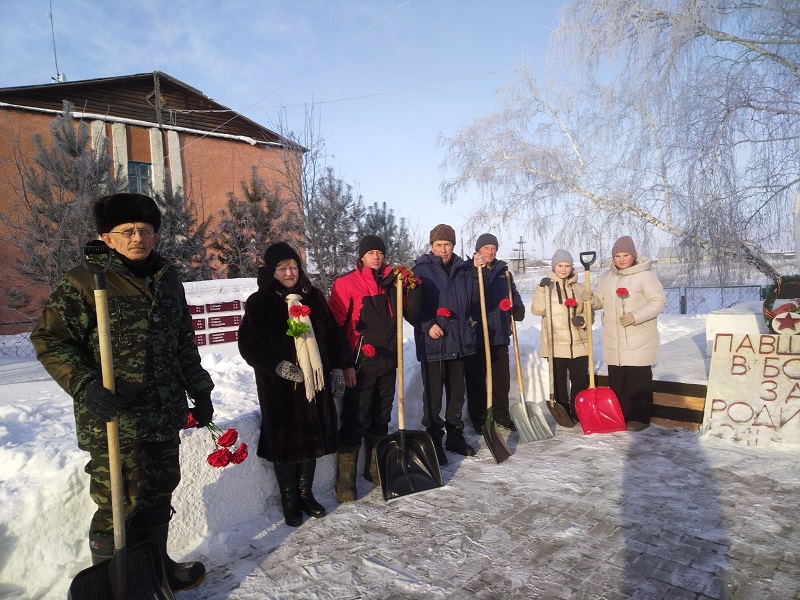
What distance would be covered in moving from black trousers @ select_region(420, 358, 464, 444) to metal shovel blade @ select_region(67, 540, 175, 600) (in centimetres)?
250

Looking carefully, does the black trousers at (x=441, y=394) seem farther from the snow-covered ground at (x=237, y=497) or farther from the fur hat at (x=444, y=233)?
the fur hat at (x=444, y=233)

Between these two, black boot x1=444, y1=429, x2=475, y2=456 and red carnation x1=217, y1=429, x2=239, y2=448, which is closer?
red carnation x1=217, y1=429, x2=239, y2=448

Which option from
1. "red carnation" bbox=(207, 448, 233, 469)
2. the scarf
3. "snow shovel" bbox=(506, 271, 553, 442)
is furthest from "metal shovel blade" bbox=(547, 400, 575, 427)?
"red carnation" bbox=(207, 448, 233, 469)

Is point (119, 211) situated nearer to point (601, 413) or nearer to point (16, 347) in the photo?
point (601, 413)

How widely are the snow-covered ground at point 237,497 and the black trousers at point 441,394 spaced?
0.35 m

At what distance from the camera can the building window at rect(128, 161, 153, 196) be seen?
17578 millimetres

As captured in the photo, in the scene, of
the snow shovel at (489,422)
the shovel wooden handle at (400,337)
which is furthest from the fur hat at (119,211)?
the snow shovel at (489,422)

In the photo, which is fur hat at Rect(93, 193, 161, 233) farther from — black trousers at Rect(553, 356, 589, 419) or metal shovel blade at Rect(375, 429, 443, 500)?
black trousers at Rect(553, 356, 589, 419)

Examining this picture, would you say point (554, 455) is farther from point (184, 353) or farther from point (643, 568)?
point (184, 353)

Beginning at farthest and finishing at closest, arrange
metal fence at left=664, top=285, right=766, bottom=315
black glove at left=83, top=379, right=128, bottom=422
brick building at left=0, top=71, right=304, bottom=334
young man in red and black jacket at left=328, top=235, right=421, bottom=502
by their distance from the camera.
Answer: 1. brick building at left=0, top=71, right=304, bottom=334
2. metal fence at left=664, top=285, right=766, bottom=315
3. young man in red and black jacket at left=328, top=235, right=421, bottom=502
4. black glove at left=83, top=379, right=128, bottom=422

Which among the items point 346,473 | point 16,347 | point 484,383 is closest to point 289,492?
point 346,473

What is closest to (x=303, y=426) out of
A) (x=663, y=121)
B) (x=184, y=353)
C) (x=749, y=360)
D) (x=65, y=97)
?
(x=184, y=353)

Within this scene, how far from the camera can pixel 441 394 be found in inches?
177

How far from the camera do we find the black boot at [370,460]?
398 centimetres
